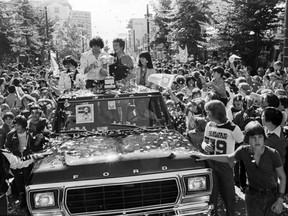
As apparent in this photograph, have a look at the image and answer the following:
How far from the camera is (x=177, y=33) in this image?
1175 inches

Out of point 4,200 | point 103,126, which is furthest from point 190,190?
point 4,200

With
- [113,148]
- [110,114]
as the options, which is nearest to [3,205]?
[113,148]

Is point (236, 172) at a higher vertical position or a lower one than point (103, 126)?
lower

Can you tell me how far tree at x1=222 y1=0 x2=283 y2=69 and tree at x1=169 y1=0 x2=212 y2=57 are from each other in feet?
23.8

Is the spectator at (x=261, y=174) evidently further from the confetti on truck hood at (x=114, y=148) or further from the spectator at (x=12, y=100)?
the spectator at (x=12, y=100)

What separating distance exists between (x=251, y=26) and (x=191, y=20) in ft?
29.0

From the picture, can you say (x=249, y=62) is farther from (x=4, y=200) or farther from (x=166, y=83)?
(x=4, y=200)

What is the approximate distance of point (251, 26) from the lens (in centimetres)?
2109

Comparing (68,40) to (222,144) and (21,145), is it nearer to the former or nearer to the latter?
(21,145)

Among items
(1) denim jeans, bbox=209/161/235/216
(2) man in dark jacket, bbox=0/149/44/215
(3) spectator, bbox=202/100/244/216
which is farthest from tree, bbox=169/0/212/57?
(2) man in dark jacket, bbox=0/149/44/215

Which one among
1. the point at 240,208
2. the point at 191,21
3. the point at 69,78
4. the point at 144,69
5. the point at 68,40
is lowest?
the point at 240,208

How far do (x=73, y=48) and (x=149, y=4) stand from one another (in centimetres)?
1644

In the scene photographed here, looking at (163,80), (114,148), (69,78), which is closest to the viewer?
(114,148)

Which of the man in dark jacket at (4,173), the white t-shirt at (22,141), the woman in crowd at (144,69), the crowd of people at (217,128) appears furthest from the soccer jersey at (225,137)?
the woman in crowd at (144,69)
